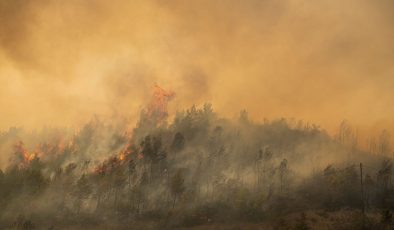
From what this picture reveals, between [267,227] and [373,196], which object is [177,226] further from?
[373,196]

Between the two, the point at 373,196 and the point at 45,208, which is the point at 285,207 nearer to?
the point at 373,196

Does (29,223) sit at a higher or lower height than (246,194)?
lower

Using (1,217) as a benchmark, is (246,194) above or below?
above

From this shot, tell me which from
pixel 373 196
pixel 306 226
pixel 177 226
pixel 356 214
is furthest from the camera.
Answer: pixel 373 196

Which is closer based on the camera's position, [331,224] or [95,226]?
[331,224]

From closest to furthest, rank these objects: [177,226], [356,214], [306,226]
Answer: [306,226]
[356,214]
[177,226]

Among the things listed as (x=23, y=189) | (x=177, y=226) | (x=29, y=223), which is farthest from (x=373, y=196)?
(x=23, y=189)

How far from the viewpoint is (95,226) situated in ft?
589

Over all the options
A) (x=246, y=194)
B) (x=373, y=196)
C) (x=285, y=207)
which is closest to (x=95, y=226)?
(x=246, y=194)

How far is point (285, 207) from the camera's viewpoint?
184 metres

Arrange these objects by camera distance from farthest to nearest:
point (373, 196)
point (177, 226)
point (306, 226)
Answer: point (373, 196)
point (177, 226)
point (306, 226)

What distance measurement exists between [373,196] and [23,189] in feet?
573

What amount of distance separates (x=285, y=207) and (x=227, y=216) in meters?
27.8

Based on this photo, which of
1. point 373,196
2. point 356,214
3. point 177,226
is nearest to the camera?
point 356,214
